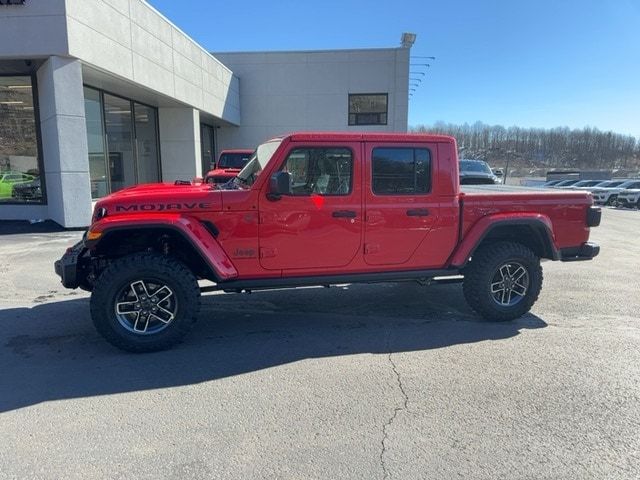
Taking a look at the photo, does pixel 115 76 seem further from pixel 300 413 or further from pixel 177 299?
pixel 300 413

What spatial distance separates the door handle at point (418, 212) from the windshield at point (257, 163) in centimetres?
152

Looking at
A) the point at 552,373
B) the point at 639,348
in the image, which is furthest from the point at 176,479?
the point at 639,348

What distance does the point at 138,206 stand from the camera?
13.6 feet

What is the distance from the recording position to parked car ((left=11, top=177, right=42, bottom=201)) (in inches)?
478

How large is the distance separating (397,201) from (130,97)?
44.1 feet

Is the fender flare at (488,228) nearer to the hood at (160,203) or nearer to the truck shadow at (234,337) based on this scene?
the truck shadow at (234,337)

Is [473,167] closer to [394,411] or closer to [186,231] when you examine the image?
[186,231]

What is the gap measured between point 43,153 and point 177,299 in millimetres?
9831

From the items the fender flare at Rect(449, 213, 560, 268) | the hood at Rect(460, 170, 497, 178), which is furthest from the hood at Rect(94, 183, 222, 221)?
the hood at Rect(460, 170, 497, 178)

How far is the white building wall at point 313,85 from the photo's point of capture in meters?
23.5

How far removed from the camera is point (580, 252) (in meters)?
5.28

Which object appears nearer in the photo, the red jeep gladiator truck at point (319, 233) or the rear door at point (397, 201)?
the red jeep gladiator truck at point (319, 233)

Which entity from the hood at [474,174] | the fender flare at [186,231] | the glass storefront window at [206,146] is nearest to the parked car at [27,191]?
the fender flare at [186,231]

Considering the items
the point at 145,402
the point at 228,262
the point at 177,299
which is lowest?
the point at 145,402
